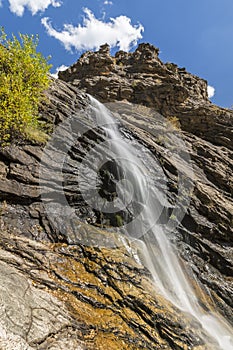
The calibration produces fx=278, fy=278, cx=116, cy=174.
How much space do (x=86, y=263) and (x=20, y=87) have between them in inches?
341

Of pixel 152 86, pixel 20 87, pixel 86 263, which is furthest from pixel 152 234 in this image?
pixel 152 86

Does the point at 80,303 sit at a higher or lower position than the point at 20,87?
lower

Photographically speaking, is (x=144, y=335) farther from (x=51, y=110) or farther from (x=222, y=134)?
(x=222, y=134)

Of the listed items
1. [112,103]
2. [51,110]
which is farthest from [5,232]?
[112,103]

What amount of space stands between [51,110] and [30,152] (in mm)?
4516

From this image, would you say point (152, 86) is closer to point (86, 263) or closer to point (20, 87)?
point (20, 87)

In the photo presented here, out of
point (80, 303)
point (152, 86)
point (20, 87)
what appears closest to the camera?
point (80, 303)

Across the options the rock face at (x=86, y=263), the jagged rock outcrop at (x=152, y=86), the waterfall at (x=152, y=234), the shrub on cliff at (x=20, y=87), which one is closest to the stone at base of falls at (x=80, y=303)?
the rock face at (x=86, y=263)

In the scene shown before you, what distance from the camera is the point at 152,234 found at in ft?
45.5

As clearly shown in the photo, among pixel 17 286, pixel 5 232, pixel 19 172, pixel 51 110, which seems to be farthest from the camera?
pixel 51 110

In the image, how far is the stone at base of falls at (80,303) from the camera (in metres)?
5.97

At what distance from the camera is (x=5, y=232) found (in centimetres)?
920

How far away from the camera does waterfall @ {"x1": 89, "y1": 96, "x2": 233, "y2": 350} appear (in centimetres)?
1128

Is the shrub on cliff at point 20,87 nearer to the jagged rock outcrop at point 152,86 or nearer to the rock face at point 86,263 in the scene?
the rock face at point 86,263
